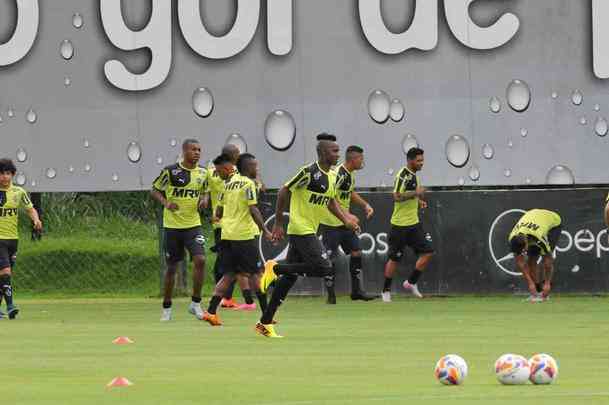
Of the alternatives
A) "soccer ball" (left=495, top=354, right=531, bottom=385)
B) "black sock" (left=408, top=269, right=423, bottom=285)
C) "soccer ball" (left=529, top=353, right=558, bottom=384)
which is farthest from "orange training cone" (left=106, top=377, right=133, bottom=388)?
"black sock" (left=408, top=269, right=423, bottom=285)

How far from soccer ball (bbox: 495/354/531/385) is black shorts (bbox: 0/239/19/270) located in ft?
35.7

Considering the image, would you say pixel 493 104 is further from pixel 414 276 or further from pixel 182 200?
pixel 182 200

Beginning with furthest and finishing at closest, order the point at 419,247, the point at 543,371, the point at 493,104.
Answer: the point at 493,104, the point at 419,247, the point at 543,371

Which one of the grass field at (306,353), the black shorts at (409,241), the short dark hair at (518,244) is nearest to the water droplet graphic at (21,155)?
the grass field at (306,353)

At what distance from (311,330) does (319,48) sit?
895 centimetres

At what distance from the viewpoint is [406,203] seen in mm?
23750

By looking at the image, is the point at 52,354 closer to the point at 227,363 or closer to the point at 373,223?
the point at 227,363

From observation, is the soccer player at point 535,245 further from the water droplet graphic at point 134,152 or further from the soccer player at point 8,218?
the soccer player at point 8,218

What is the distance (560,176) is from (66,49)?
758cm

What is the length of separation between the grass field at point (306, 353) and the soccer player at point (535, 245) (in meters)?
0.87

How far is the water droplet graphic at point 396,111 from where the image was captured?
24562 millimetres

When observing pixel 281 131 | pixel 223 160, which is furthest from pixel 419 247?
pixel 223 160

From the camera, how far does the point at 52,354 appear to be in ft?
43.4

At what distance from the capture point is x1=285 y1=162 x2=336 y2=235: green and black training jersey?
15.8 metres
